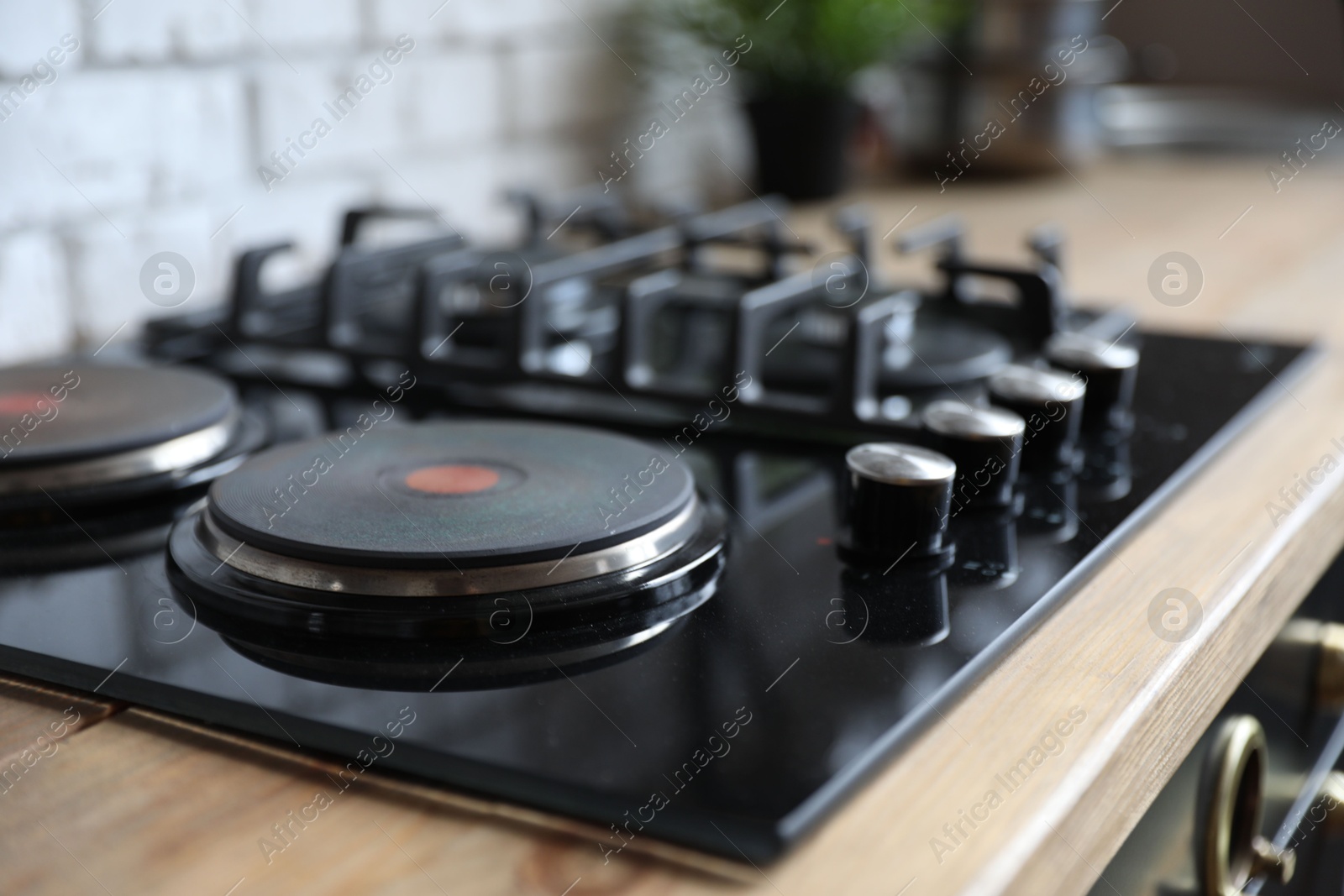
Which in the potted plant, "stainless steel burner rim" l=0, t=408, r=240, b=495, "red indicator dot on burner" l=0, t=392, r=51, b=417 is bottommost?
"stainless steel burner rim" l=0, t=408, r=240, b=495

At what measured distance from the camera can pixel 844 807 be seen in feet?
1.25

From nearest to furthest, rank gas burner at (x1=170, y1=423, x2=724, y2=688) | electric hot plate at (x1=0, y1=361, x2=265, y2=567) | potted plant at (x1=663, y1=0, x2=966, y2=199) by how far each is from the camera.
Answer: gas burner at (x1=170, y1=423, x2=724, y2=688) < electric hot plate at (x1=0, y1=361, x2=265, y2=567) < potted plant at (x1=663, y1=0, x2=966, y2=199)

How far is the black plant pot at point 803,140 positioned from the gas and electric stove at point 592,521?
0.66 meters

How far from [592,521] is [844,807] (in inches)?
6.8

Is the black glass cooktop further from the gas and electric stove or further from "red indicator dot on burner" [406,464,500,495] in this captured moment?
"red indicator dot on burner" [406,464,500,495]

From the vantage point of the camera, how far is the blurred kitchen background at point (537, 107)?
930 millimetres

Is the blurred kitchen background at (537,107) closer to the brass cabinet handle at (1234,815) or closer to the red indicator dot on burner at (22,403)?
the red indicator dot on burner at (22,403)

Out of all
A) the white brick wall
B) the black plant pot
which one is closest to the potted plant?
the black plant pot

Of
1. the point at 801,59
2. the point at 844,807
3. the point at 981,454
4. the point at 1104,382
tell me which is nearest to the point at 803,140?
the point at 801,59

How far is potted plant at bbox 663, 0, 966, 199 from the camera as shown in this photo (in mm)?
1522

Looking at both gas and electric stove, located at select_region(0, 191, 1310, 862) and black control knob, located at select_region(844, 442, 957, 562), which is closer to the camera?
gas and electric stove, located at select_region(0, 191, 1310, 862)

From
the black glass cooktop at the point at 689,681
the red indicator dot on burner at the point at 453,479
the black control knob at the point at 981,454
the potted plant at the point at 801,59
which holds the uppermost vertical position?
the potted plant at the point at 801,59

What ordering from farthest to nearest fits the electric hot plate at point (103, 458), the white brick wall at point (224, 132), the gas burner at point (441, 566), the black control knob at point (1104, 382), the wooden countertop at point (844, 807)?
the white brick wall at point (224, 132), the black control knob at point (1104, 382), the electric hot plate at point (103, 458), the gas burner at point (441, 566), the wooden countertop at point (844, 807)

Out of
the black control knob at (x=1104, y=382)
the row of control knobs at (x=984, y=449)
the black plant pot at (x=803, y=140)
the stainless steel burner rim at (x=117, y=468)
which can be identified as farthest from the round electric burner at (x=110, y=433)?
the black plant pot at (x=803, y=140)
